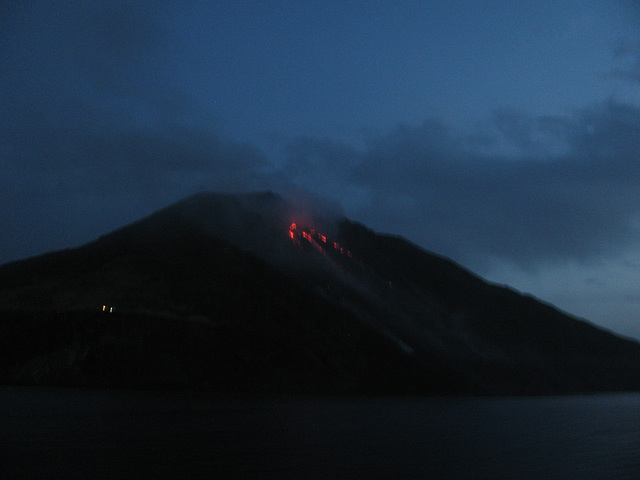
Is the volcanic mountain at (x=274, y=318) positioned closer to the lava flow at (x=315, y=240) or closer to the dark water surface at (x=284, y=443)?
the lava flow at (x=315, y=240)

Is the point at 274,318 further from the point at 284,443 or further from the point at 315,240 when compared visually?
the point at 284,443

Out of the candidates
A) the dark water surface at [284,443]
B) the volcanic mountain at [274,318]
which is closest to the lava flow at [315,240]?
the volcanic mountain at [274,318]

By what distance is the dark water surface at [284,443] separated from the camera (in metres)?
23.0

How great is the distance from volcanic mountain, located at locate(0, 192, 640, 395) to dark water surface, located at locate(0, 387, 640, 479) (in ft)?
72.1

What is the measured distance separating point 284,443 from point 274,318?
6246 centimetres

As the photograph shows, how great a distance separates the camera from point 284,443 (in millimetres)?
29875

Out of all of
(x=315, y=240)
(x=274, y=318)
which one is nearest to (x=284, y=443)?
(x=274, y=318)

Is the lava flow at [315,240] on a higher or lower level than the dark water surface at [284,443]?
higher

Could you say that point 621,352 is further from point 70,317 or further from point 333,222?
point 70,317

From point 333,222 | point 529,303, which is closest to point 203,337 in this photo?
point 333,222

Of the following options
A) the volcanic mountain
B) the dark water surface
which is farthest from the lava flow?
the dark water surface

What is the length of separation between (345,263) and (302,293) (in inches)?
1073

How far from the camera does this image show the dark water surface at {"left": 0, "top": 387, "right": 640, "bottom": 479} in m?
23.0

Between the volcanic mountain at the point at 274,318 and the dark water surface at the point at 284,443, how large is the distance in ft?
72.1
